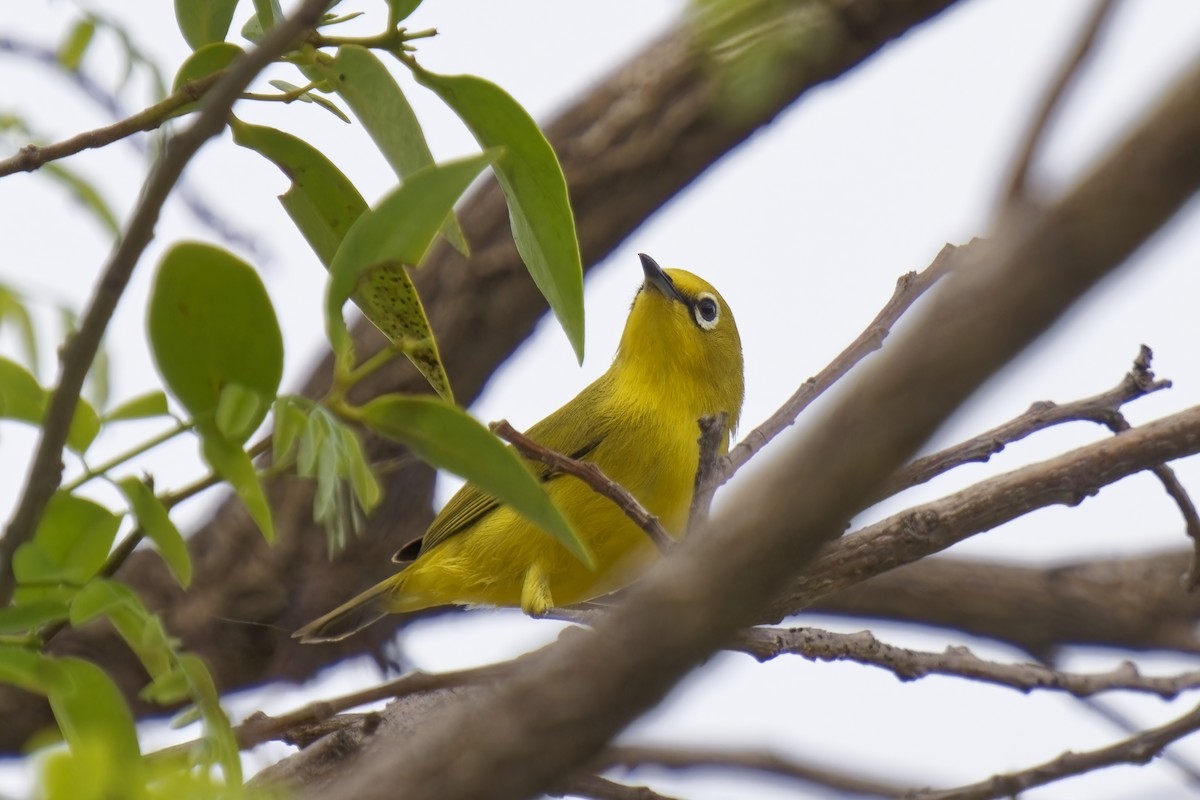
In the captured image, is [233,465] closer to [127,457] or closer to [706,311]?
[127,457]

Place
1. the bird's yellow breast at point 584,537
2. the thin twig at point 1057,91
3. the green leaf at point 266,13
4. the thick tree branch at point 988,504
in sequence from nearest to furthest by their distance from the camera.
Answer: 1. the thin twig at point 1057,91
2. the green leaf at point 266,13
3. the thick tree branch at point 988,504
4. the bird's yellow breast at point 584,537

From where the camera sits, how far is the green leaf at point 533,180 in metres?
Result: 1.56

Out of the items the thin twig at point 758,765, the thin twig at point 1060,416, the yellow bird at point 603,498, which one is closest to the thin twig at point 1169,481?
the thin twig at point 1060,416

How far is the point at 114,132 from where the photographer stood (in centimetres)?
149

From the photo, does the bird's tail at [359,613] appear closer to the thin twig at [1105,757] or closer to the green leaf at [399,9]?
the thin twig at [1105,757]

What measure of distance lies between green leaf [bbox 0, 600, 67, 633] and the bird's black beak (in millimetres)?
3811

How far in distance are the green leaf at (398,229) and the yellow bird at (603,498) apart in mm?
2502

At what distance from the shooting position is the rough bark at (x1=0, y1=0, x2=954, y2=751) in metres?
4.86

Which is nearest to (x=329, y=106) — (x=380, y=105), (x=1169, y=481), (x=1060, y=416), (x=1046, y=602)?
(x=380, y=105)

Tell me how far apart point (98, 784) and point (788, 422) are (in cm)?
183

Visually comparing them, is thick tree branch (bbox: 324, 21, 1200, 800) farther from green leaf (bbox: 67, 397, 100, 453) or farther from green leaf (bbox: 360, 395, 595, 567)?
green leaf (bbox: 67, 397, 100, 453)

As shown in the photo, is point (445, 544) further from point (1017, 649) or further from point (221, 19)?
point (221, 19)

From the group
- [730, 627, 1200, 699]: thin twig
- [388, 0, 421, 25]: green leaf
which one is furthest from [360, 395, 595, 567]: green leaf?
[730, 627, 1200, 699]: thin twig

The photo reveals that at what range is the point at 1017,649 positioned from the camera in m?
5.43
